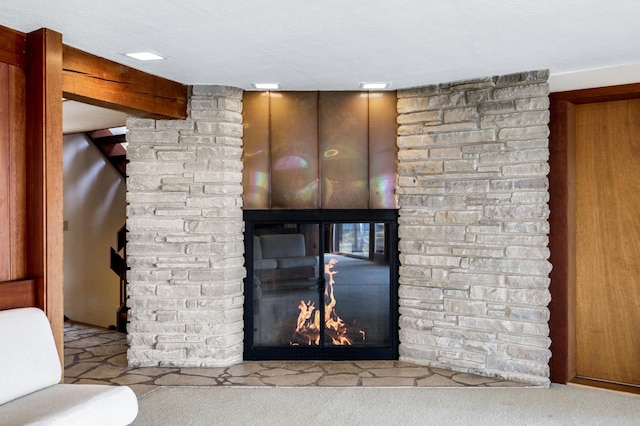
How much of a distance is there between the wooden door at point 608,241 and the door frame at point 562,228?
0.10 meters

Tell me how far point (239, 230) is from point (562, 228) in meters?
2.61

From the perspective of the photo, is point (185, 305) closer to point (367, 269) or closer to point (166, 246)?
point (166, 246)

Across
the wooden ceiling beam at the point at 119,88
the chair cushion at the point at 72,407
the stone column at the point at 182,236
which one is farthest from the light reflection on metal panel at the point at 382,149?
the chair cushion at the point at 72,407

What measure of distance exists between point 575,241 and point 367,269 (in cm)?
169

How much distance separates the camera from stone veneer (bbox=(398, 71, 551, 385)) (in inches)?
161

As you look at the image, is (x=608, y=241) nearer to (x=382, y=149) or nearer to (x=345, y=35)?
(x=382, y=149)

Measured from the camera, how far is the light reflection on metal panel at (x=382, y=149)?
4676 mm

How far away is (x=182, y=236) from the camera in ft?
14.8

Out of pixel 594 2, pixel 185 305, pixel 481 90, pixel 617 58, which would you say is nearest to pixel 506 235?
pixel 481 90

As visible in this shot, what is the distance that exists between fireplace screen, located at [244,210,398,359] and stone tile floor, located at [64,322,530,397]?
0.18 meters

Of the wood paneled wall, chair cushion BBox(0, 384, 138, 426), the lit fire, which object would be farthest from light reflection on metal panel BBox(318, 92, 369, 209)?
chair cushion BBox(0, 384, 138, 426)

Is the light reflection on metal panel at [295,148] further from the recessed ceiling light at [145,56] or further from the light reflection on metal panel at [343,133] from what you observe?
the recessed ceiling light at [145,56]

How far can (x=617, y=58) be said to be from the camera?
3770 millimetres

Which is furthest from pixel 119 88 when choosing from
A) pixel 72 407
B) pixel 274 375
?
pixel 274 375
